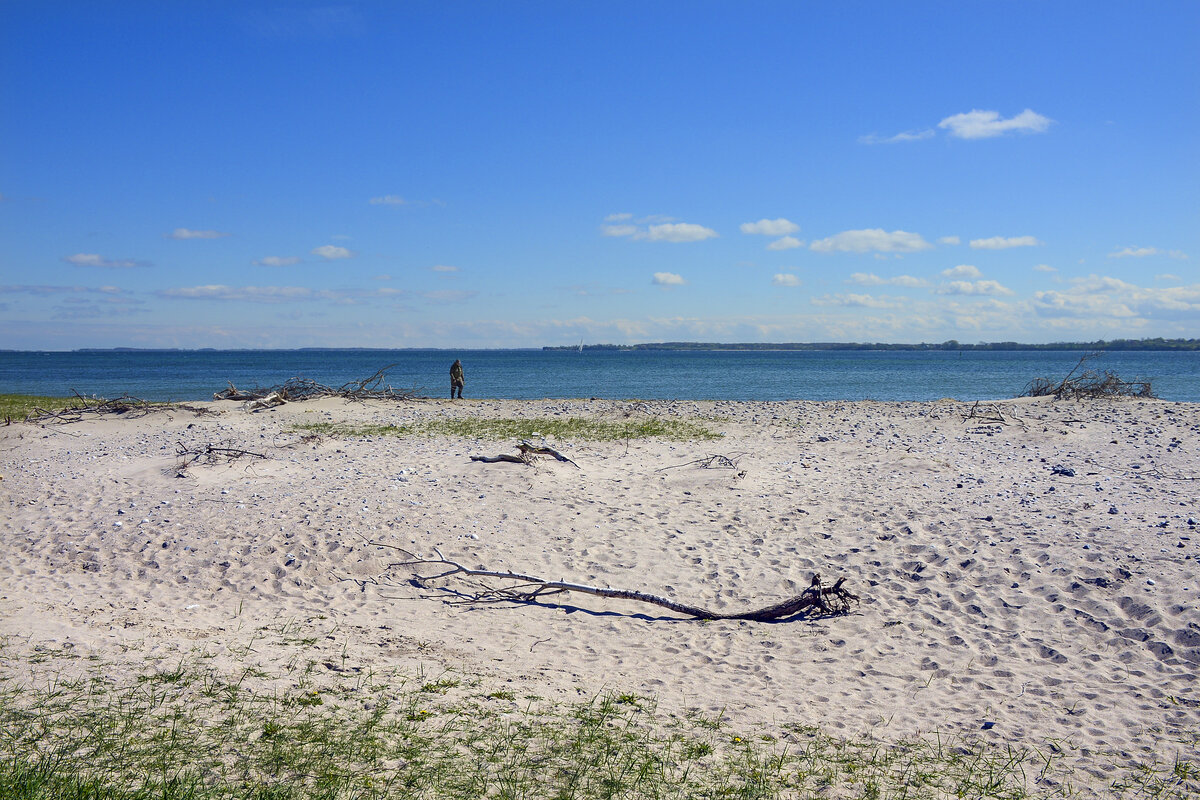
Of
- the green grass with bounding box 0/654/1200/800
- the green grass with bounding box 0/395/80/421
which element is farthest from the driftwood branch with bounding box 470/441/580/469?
the green grass with bounding box 0/395/80/421

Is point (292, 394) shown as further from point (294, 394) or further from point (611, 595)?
point (611, 595)

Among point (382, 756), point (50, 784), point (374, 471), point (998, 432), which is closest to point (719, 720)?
point (382, 756)

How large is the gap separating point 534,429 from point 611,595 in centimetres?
1159

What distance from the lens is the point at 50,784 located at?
3.76 m

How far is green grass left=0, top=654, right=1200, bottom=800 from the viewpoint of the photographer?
159 inches

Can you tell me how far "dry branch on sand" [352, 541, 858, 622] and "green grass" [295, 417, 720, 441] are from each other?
341 inches

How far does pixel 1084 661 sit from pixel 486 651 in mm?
5403

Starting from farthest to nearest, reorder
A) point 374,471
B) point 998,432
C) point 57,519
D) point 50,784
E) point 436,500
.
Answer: point 998,432 → point 374,471 → point 436,500 → point 57,519 → point 50,784

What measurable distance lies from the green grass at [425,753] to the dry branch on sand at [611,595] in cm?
215

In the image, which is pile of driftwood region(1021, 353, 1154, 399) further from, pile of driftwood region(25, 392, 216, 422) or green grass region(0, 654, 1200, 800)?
pile of driftwood region(25, 392, 216, 422)

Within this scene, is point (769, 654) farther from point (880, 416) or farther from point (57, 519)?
point (880, 416)

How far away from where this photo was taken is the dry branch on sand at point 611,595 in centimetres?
745

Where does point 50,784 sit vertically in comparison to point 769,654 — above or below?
above

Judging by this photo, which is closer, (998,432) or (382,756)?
(382,756)
